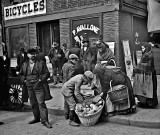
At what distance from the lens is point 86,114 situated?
5.25m

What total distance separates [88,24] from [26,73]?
5.48 meters

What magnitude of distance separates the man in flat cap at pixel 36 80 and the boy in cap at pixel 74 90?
0.55m

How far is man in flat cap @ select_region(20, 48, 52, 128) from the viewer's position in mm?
5523

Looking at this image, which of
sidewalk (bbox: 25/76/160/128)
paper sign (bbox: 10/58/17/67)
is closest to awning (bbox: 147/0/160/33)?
sidewalk (bbox: 25/76/160/128)

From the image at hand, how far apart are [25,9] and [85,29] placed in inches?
160

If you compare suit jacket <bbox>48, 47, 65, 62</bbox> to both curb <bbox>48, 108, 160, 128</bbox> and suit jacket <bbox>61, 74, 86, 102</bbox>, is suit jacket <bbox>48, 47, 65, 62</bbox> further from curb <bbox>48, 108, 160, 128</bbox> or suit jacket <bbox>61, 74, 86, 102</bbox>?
curb <bbox>48, 108, 160, 128</bbox>

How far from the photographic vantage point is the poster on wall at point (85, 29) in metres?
10.2

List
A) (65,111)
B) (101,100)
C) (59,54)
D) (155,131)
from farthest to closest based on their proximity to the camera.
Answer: (59,54) → (65,111) → (101,100) → (155,131)

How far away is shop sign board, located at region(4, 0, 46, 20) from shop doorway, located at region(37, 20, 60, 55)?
0.73 meters

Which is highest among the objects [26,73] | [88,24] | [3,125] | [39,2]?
[39,2]

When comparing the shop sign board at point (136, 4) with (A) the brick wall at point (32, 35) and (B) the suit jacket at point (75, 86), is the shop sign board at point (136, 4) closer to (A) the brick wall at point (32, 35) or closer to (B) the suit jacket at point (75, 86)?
(A) the brick wall at point (32, 35)

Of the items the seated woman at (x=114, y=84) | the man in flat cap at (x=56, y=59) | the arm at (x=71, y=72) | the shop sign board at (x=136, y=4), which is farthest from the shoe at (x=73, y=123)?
the shop sign board at (x=136, y=4)

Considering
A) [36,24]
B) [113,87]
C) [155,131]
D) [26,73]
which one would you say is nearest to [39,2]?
[36,24]

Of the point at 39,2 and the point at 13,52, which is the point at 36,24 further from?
the point at 13,52
